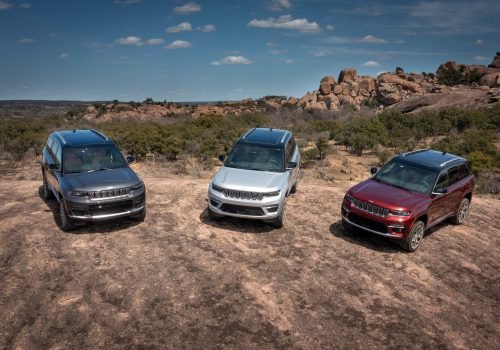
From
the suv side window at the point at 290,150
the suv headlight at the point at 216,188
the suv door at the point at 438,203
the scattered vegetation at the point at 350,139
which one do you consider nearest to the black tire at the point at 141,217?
the suv headlight at the point at 216,188

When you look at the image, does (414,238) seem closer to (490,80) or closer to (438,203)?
(438,203)

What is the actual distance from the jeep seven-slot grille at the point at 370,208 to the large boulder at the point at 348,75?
60.9 m

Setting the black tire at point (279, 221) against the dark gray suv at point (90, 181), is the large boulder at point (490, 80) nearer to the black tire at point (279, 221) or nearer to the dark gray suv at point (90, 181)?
→ the black tire at point (279, 221)

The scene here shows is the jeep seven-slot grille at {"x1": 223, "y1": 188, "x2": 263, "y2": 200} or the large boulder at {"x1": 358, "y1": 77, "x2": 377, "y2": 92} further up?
the large boulder at {"x1": 358, "y1": 77, "x2": 377, "y2": 92}

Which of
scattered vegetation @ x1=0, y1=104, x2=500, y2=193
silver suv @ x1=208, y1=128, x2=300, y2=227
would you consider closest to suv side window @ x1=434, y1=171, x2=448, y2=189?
silver suv @ x1=208, y1=128, x2=300, y2=227

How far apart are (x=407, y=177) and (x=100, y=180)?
672cm

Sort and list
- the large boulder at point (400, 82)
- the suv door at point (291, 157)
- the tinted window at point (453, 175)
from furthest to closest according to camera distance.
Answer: the large boulder at point (400, 82), the suv door at point (291, 157), the tinted window at point (453, 175)

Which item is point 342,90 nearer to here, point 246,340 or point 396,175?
point 396,175

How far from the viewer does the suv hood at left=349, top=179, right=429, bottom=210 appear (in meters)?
7.75

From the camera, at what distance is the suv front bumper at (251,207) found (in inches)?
321

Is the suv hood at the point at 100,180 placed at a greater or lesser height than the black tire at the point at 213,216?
greater

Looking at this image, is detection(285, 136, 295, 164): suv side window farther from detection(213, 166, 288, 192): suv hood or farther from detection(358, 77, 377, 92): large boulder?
detection(358, 77, 377, 92): large boulder

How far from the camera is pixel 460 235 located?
9203 mm

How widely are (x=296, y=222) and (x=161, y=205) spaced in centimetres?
355
